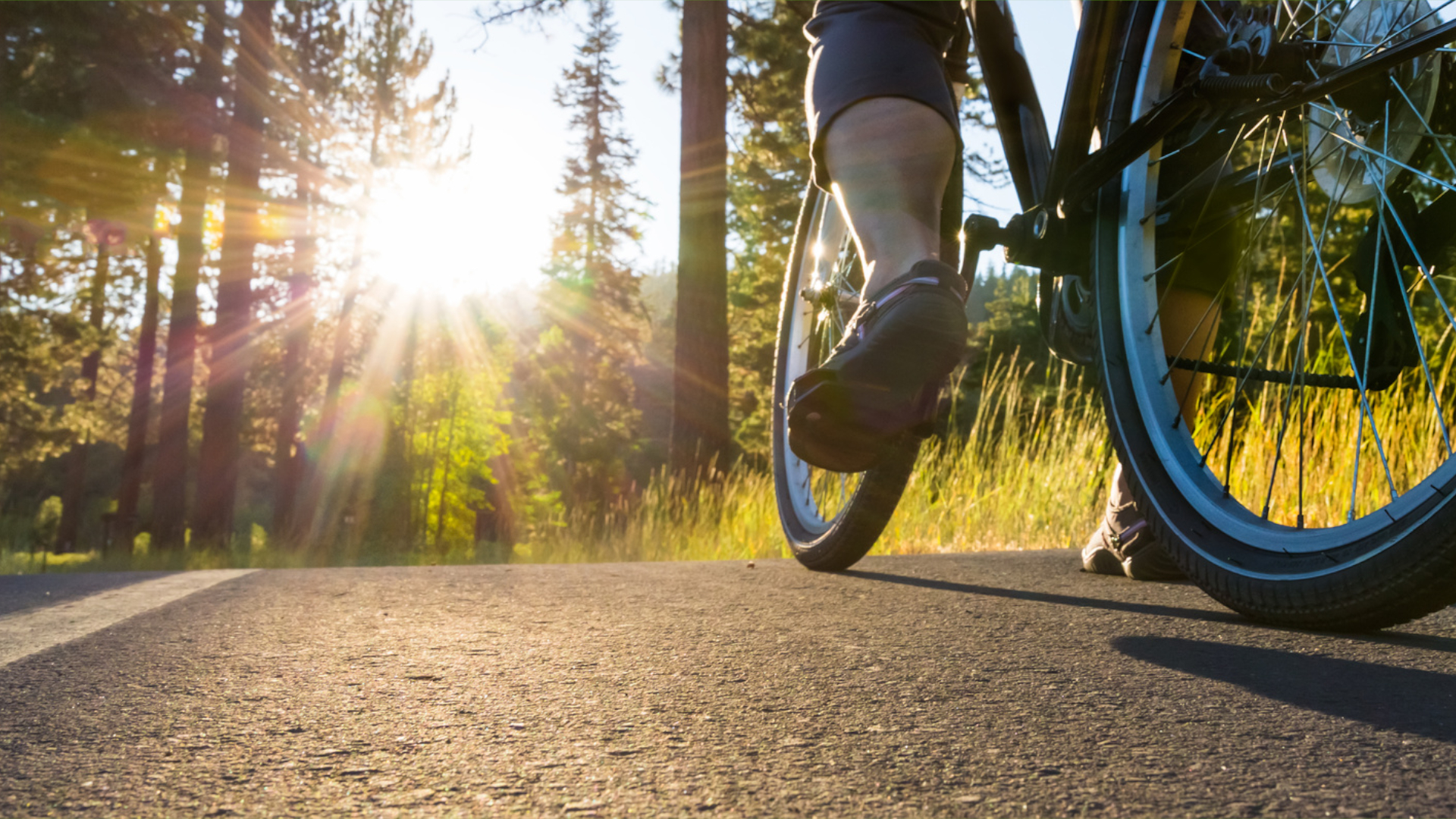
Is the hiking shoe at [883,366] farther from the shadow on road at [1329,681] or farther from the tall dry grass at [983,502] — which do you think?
the tall dry grass at [983,502]

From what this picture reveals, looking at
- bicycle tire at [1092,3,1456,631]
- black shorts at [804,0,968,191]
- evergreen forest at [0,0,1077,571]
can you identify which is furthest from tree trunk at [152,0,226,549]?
bicycle tire at [1092,3,1456,631]

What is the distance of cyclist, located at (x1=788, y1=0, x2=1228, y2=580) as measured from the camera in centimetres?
148

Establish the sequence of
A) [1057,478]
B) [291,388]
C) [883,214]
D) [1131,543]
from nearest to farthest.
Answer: [883,214]
[1131,543]
[1057,478]
[291,388]

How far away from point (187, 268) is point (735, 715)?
19.5 m

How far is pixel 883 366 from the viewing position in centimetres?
147

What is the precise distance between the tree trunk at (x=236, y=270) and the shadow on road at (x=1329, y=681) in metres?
16.2

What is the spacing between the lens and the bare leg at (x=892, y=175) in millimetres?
1570

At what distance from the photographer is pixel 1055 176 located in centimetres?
177

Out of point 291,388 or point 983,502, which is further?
point 291,388

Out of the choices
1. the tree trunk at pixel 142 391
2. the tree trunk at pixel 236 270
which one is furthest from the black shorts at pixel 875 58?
the tree trunk at pixel 142 391

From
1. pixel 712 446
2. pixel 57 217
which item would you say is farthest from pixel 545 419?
pixel 712 446

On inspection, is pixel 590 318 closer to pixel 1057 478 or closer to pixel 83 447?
pixel 83 447

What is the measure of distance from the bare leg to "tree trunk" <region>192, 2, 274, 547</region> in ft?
51.2

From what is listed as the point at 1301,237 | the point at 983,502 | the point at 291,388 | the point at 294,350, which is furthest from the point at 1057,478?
the point at 291,388
